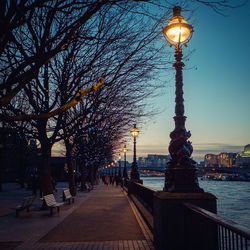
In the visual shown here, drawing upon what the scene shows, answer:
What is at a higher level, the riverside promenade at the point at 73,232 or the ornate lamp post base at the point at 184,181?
the ornate lamp post base at the point at 184,181

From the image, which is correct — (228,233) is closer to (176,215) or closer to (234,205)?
(176,215)

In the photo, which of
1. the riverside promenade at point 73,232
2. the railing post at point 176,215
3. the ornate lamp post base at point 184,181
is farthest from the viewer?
the riverside promenade at point 73,232

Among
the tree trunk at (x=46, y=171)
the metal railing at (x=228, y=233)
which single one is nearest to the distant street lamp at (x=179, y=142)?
the metal railing at (x=228, y=233)

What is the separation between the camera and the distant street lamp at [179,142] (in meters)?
9.42

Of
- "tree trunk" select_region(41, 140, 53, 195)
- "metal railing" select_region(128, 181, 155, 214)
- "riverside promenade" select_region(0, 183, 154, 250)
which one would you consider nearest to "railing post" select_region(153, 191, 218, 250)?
"riverside promenade" select_region(0, 183, 154, 250)

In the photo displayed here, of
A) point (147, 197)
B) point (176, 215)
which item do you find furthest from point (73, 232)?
point (147, 197)

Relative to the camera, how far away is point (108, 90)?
21.6 metres

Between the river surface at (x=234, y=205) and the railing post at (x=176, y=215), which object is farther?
the river surface at (x=234, y=205)

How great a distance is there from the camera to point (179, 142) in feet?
32.3

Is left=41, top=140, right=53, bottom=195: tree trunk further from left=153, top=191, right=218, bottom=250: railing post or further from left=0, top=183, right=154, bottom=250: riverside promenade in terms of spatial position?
left=153, top=191, right=218, bottom=250: railing post

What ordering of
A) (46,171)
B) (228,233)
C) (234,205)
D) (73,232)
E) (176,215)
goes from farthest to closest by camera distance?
(234,205) → (46,171) → (73,232) → (176,215) → (228,233)

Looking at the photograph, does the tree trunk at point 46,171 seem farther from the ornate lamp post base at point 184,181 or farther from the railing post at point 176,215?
the railing post at point 176,215

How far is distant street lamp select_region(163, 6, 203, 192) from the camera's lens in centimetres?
942

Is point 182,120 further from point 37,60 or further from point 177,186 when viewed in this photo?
point 37,60
